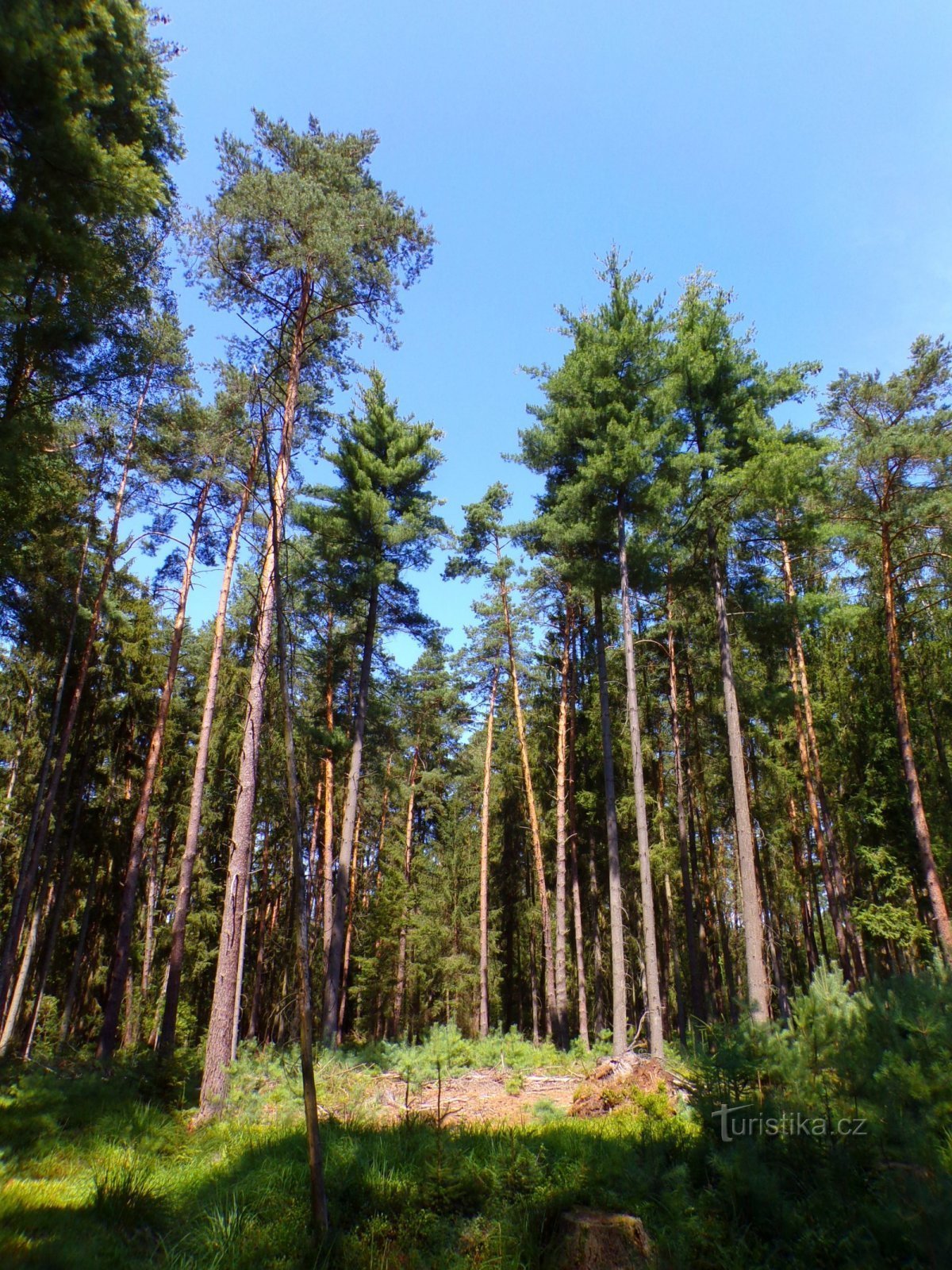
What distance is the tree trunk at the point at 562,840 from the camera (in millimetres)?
16234

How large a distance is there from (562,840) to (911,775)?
828 cm

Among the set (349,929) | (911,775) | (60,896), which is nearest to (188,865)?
(60,896)

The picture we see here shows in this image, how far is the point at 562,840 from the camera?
17.2 meters

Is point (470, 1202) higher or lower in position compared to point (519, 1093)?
higher

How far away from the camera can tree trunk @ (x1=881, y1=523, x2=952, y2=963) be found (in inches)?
523

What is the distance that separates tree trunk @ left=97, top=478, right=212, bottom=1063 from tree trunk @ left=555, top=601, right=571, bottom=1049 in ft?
31.8

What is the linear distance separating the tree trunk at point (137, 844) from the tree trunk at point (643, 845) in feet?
30.0

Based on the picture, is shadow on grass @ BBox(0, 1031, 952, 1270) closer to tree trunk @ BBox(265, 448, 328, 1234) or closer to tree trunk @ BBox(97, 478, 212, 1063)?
tree trunk @ BBox(265, 448, 328, 1234)

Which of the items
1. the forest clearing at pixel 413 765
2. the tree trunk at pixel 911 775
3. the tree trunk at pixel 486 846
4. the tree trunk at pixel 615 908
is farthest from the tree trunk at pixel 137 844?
the tree trunk at pixel 911 775

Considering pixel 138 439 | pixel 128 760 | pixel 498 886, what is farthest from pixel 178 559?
pixel 498 886

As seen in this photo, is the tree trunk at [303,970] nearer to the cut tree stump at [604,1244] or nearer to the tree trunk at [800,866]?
the cut tree stump at [604,1244]

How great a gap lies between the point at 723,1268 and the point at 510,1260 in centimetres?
124

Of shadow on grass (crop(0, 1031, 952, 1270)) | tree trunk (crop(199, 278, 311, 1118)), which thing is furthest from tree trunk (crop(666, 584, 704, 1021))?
shadow on grass (crop(0, 1031, 952, 1270))

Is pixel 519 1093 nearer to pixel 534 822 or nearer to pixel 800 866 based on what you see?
pixel 534 822
